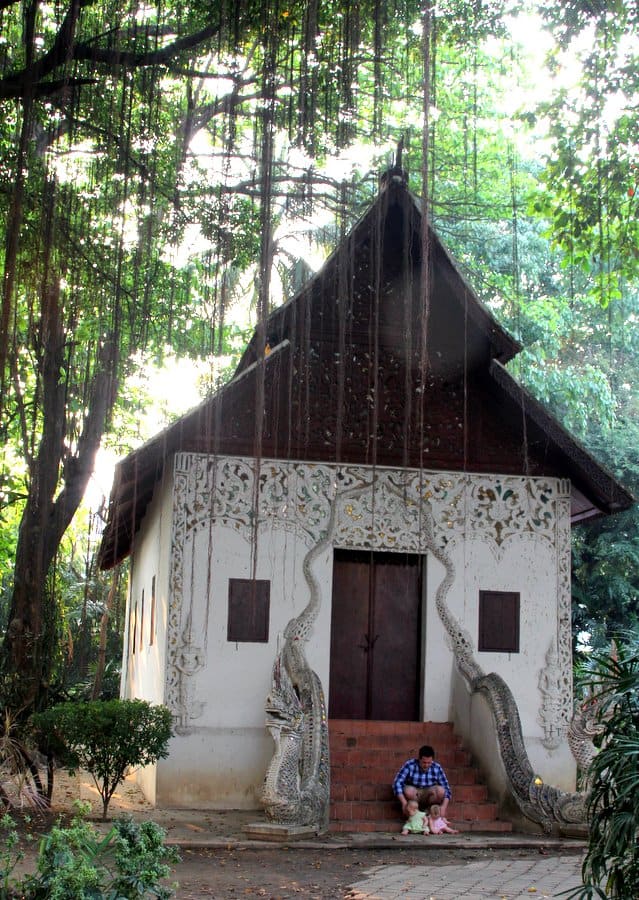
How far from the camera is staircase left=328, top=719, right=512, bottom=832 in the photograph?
1006 centimetres

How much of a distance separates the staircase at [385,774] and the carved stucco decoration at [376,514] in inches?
29.8

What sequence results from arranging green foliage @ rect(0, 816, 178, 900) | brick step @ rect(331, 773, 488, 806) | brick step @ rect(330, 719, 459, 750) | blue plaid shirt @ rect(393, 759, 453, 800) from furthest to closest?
brick step @ rect(330, 719, 459, 750) → brick step @ rect(331, 773, 488, 806) → blue plaid shirt @ rect(393, 759, 453, 800) → green foliage @ rect(0, 816, 178, 900)

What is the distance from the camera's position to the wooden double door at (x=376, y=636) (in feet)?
38.3

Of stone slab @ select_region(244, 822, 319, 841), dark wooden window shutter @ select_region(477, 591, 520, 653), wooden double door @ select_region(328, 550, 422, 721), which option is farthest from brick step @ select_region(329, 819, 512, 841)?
dark wooden window shutter @ select_region(477, 591, 520, 653)

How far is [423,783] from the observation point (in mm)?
10023

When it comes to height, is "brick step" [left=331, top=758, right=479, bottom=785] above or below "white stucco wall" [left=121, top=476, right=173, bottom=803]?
below

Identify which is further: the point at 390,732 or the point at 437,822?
the point at 390,732

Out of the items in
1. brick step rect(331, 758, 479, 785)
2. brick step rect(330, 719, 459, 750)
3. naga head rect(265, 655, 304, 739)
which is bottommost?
brick step rect(331, 758, 479, 785)

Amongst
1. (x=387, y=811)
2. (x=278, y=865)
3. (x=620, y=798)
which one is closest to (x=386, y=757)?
(x=387, y=811)

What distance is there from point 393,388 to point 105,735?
16.0ft

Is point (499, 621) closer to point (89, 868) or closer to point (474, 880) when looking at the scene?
point (474, 880)

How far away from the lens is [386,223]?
1218 centimetres

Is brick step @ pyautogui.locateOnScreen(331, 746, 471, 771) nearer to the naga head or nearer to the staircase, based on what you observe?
the staircase

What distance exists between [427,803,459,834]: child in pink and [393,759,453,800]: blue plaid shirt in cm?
22
